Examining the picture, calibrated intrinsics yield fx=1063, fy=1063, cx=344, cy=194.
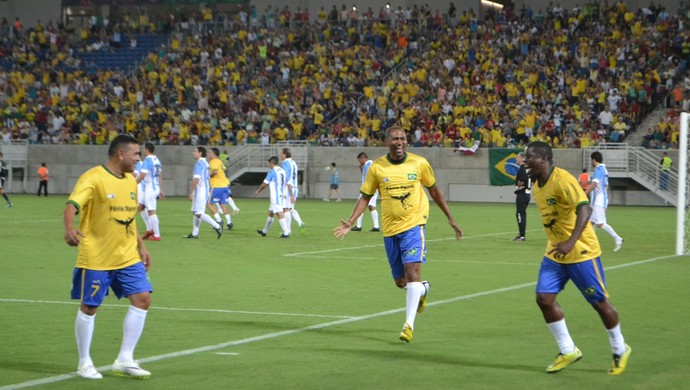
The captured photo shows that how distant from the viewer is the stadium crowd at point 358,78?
152ft

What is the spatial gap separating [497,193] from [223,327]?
3577cm

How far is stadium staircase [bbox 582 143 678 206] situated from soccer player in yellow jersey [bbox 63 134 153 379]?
36083 millimetres

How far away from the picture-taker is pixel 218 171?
2892 cm

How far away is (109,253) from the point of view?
8.98m

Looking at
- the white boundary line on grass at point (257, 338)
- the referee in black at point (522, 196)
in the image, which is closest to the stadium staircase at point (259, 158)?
the referee in black at point (522, 196)

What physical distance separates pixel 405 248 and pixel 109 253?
3638 mm

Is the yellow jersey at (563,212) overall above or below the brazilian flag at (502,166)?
below

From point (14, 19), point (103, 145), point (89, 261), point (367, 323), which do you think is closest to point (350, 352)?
point (367, 323)

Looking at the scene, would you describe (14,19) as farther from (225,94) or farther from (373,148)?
(373,148)

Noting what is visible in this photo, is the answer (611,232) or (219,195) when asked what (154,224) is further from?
(611,232)

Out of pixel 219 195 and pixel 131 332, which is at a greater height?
pixel 219 195

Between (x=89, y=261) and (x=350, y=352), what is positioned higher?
(x=89, y=261)

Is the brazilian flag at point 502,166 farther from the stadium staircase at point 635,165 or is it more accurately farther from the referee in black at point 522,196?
the referee in black at point 522,196

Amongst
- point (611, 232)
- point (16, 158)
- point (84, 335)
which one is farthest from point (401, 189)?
point (16, 158)
